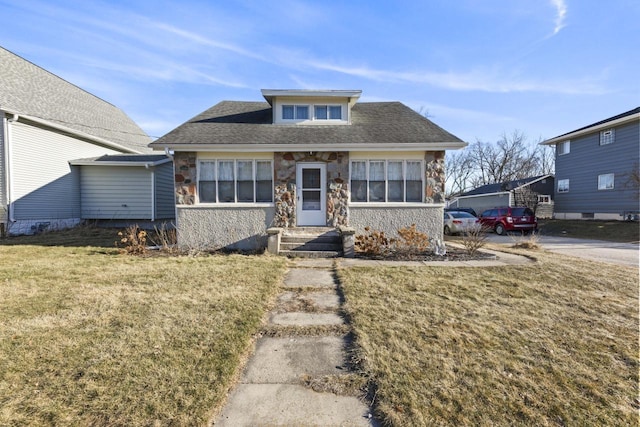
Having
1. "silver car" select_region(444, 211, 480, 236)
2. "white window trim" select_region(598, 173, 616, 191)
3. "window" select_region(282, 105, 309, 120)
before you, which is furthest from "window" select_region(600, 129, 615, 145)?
"window" select_region(282, 105, 309, 120)

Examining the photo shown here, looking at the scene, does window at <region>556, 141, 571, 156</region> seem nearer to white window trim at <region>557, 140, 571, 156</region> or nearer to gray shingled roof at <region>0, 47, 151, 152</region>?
white window trim at <region>557, 140, 571, 156</region>

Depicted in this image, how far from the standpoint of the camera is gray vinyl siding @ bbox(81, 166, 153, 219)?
1408 centimetres

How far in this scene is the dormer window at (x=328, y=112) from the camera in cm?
1025

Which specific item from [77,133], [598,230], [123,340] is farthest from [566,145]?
[77,133]

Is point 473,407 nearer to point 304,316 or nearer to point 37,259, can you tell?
point 304,316

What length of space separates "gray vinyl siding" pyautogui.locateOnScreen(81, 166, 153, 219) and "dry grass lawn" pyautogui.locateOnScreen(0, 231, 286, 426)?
324 inches

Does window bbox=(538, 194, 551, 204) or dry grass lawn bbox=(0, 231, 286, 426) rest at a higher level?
window bbox=(538, 194, 551, 204)

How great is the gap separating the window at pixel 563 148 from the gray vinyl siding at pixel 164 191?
2626cm

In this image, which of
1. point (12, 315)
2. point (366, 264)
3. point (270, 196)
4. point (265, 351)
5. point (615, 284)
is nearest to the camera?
point (265, 351)

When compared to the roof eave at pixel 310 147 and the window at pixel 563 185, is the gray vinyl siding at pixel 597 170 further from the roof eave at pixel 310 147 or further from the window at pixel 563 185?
the roof eave at pixel 310 147

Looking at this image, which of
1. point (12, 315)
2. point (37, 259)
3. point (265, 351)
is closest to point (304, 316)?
point (265, 351)

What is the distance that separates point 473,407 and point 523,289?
3.79 metres

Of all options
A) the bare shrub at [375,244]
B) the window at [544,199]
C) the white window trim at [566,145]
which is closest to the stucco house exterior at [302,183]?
the bare shrub at [375,244]

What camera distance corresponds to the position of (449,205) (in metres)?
39.4
